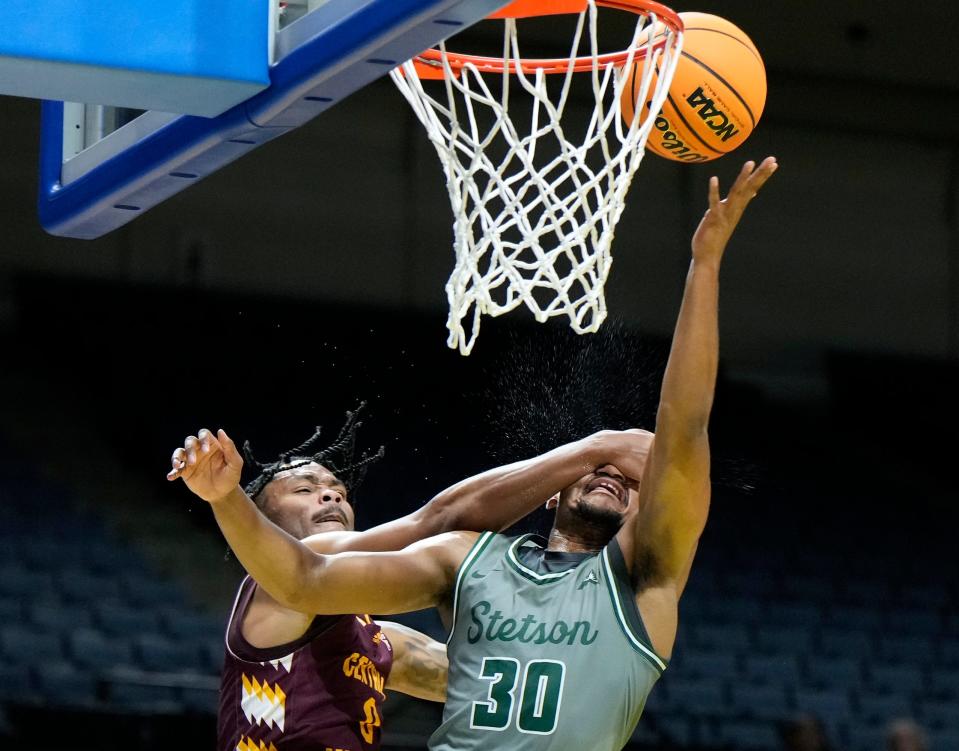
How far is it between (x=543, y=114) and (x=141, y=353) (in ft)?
10.7

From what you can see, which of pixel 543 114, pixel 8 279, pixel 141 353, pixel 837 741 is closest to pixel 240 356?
pixel 141 353

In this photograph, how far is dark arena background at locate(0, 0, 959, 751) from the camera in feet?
29.3

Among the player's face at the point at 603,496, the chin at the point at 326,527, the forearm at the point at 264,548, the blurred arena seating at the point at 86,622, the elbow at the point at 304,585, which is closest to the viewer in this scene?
the forearm at the point at 264,548

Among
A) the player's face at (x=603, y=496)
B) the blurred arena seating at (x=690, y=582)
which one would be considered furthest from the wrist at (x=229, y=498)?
the blurred arena seating at (x=690, y=582)

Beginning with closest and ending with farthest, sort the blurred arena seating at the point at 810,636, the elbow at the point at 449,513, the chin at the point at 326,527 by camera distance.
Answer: the elbow at the point at 449,513
the chin at the point at 326,527
the blurred arena seating at the point at 810,636

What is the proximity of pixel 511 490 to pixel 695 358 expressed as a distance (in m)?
0.71

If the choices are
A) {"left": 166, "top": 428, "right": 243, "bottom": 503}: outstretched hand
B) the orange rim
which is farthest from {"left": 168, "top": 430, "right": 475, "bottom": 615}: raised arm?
the orange rim

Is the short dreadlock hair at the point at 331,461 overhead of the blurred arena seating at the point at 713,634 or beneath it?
overhead

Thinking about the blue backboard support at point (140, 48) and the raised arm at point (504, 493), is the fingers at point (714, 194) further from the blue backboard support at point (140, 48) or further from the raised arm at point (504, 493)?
the blue backboard support at point (140, 48)

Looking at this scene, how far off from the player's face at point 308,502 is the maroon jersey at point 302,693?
21cm

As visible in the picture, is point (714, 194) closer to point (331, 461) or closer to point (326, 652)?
point (326, 652)

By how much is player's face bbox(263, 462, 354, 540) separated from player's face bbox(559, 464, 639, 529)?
0.59 meters

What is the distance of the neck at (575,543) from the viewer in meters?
3.27

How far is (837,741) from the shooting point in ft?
25.9
